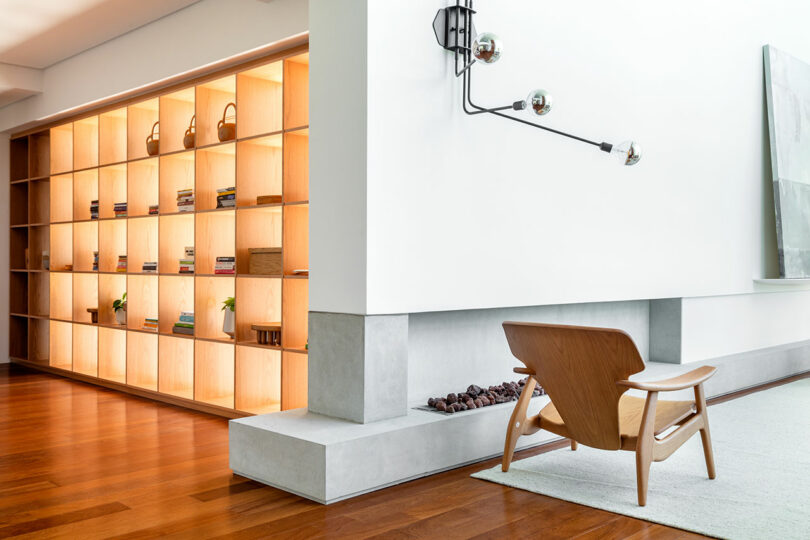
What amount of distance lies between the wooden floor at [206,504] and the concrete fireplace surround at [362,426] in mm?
76

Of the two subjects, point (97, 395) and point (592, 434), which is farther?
point (97, 395)

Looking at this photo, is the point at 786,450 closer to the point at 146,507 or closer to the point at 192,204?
the point at 146,507

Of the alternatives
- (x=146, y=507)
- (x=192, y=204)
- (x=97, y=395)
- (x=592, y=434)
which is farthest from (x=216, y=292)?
(x=592, y=434)

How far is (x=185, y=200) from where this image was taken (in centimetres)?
525

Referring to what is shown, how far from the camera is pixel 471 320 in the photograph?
4086 millimetres

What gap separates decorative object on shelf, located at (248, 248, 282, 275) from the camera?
177 inches

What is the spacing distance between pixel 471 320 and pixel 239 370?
166 cm

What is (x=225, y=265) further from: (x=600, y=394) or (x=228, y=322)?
(x=600, y=394)

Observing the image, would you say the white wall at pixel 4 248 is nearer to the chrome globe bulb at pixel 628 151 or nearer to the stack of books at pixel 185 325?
the stack of books at pixel 185 325

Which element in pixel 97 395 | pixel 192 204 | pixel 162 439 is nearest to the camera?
pixel 162 439

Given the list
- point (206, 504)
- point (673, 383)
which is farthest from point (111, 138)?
point (673, 383)

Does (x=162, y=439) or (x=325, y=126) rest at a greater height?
(x=325, y=126)

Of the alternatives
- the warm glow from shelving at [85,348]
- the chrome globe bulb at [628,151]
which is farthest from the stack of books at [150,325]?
the chrome globe bulb at [628,151]

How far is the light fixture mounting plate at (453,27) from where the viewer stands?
142 inches
